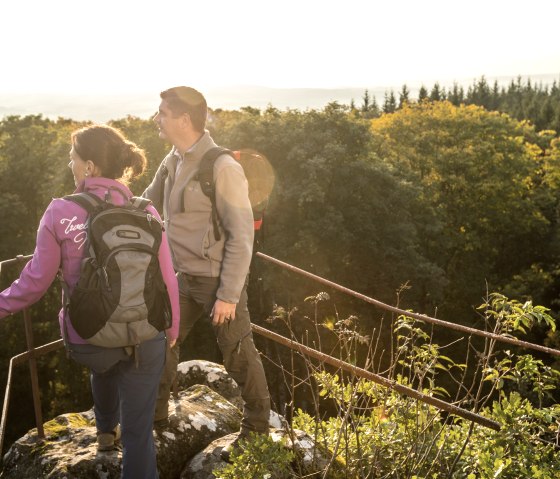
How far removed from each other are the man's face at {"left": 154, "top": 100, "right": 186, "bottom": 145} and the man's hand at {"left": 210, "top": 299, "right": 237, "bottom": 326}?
0.98 meters

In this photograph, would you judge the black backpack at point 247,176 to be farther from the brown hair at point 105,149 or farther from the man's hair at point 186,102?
the brown hair at point 105,149

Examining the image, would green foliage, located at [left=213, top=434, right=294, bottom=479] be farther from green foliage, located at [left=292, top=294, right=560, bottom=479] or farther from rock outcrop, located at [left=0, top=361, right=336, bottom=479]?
rock outcrop, located at [left=0, top=361, right=336, bottom=479]

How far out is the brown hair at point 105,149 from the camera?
2.79m

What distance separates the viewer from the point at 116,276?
A: 263 centimetres

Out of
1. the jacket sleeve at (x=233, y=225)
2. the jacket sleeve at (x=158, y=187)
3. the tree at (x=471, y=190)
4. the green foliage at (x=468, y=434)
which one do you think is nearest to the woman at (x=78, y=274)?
the jacket sleeve at (x=233, y=225)

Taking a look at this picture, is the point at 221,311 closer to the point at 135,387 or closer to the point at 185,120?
the point at 135,387

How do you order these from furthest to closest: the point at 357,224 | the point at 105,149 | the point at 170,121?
the point at 357,224, the point at 170,121, the point at 105,149

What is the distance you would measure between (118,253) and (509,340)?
2155 mm

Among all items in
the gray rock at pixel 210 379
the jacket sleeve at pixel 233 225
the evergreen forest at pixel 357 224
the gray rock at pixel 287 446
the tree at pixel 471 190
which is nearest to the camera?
the jacket sleeve at pixel 233 225

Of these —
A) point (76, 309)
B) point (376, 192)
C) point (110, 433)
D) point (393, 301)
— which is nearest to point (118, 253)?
point (76, 309)

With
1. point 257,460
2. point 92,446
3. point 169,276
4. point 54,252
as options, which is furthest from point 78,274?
point 92,446

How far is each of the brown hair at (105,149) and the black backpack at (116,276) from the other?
0.19 metres

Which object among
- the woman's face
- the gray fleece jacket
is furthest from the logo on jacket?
the gray fleece jacket

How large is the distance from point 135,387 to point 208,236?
0.95m
